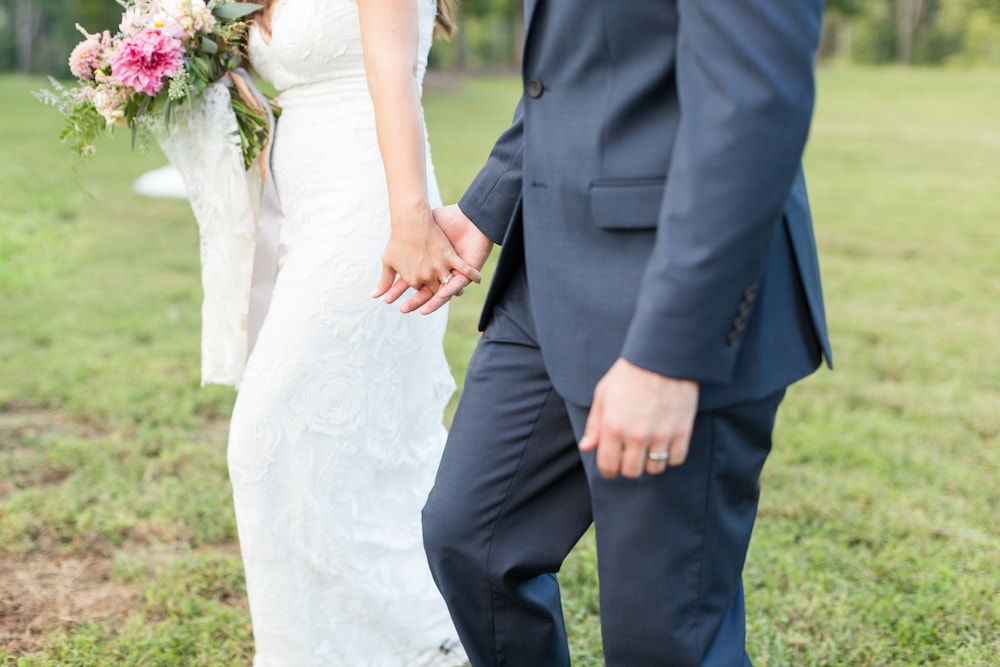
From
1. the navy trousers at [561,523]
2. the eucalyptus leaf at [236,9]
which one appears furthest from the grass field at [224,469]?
the navy trousers at [561,523]

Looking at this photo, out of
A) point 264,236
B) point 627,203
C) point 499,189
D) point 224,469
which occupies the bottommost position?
point 224,469

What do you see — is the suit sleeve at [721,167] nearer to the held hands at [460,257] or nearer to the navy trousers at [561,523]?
the navy trousers at [561,523]

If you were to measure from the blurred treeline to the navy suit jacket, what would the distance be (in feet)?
88.3

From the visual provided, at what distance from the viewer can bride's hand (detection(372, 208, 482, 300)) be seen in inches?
84.8

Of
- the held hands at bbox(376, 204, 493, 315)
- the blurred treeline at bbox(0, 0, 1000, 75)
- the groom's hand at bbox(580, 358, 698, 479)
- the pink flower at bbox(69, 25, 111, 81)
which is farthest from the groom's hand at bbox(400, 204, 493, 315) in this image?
the blurred treeline at bbox(0, 0, 1000, 75)

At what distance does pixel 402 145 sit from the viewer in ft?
7.37

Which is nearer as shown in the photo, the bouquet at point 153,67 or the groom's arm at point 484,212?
the groom's arm at point 484,212

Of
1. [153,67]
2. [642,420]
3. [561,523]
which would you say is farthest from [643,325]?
[153,67]

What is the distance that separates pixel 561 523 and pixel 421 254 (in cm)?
60

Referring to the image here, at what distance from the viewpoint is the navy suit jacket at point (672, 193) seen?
1.45m

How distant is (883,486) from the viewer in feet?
13.6

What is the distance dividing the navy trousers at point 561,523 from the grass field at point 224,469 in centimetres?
111

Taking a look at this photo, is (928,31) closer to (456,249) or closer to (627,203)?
(456,249)

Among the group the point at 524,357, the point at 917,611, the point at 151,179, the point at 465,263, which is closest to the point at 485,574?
the point at 524,357
